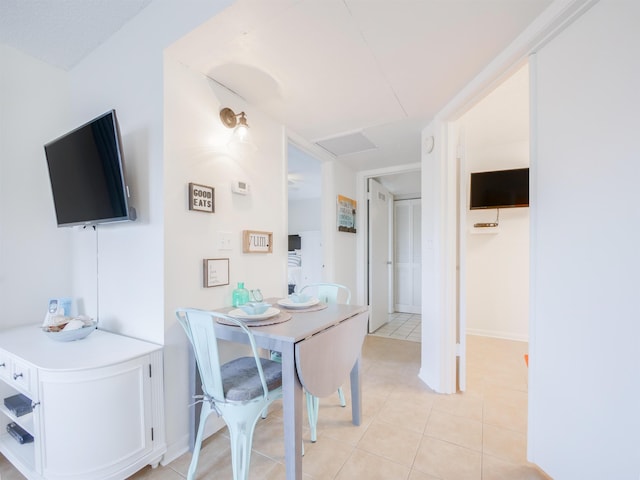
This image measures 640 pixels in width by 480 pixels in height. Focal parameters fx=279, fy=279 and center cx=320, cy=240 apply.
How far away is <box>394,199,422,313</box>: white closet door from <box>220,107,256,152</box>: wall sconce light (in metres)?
3.69

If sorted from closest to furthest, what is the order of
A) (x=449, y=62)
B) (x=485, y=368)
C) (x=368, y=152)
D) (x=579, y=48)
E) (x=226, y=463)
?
(x=579, y=48) → (x=226, y=463) → (x=449, y=62) → (x=485, y=368) → (x=368, y=152)

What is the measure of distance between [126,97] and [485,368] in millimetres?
3597

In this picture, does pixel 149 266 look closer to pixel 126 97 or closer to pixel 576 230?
pixel 126 97

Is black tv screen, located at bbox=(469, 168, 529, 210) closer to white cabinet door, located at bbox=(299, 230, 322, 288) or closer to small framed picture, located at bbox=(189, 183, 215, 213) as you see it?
small framed picture, located at bbox=(189, 183, 215, 213)

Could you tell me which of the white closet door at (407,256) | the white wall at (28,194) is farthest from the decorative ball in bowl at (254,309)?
the white closet door at (407,256)

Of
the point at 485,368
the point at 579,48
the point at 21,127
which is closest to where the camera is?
the point at 579,48

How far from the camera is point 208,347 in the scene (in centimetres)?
123

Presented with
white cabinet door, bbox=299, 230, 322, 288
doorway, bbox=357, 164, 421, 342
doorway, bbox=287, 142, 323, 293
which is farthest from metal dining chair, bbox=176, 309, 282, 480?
white cabinet door, bbox=299, 230, 322, 288

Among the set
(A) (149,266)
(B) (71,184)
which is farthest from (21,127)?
(A) (149,266)

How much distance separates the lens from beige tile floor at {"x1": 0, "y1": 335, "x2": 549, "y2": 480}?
141 centimetres

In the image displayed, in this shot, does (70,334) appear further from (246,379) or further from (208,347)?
(246,379)

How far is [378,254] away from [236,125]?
8.69ft

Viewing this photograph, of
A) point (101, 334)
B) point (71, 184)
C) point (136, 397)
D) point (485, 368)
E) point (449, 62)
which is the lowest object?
point (485, 368)

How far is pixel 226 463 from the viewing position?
4.85 feet
